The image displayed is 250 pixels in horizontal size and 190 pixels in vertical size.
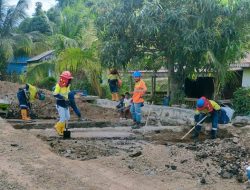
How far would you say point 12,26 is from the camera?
27.3 m

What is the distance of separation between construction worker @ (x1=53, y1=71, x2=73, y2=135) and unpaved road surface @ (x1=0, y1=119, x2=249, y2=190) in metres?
1.29

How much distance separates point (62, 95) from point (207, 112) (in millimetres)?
3646

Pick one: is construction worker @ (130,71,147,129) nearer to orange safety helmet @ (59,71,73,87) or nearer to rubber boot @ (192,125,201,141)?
rubber boot @ (192,125,201,141)

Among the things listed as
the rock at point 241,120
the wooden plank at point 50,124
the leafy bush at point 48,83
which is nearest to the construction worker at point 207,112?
the rock at point 241,120

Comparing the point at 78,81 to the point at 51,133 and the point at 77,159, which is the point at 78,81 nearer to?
the point at 51,133

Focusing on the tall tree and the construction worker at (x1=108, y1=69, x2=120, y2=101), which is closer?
the tall tree

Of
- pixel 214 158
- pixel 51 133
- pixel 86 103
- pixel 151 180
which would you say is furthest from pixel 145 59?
pixel 151 180

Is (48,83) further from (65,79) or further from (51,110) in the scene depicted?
(65,79)

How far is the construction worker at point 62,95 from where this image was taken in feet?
35.0

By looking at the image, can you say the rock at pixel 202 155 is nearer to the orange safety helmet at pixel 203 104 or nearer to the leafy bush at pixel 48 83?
the orange safety helmet at pixel 203 104

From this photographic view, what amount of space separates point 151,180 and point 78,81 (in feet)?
48.8

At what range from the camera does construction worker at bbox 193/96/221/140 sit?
1088 centimetres

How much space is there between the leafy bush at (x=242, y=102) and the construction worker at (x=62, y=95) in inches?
282

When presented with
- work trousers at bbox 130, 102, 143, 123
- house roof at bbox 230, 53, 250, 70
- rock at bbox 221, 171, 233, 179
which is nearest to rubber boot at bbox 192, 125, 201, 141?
work trousers at bbox 130, 102, 143, 123
